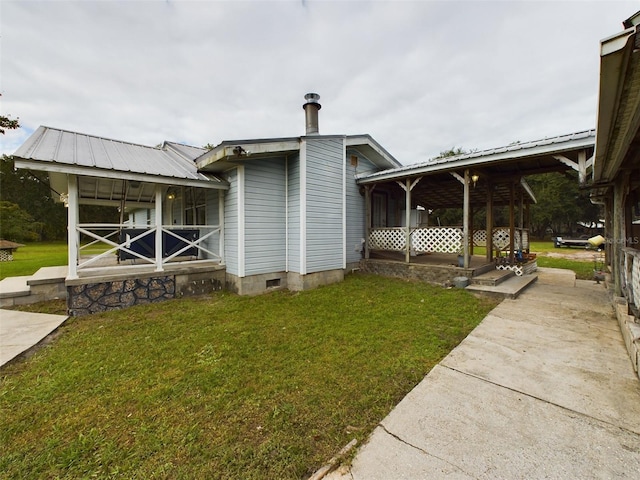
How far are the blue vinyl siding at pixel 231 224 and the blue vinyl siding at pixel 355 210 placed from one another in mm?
3726

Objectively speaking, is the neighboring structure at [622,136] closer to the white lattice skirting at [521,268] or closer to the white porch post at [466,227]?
the white lattice skirting at [521,268]

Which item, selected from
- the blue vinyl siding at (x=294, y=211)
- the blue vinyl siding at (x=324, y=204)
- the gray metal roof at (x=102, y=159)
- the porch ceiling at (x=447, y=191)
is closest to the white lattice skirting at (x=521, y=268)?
the porch ceiling at (x=447, y=191)

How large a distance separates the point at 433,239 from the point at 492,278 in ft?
5.94

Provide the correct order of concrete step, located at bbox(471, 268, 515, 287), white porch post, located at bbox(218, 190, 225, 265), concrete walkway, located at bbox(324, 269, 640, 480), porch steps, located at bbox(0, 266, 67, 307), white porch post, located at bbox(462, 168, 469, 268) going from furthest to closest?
white porch post, located at bbox(218, 190, 225, 265) → white porch post, located at bbox(462, 168, 469, 268) → concrete step, located at bbox(471, 268, 515, 287) → porch steps, located at bbox(0, 266, 67, 307) → concrete walkway, located at bbox(324, 269, 640, 480)

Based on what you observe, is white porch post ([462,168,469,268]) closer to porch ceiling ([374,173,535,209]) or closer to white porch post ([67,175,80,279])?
porch ceiling ([374,173,535,209])

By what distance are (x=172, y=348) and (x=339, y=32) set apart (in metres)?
10.0

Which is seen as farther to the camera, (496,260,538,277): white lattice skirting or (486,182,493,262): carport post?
(486,182,493,262): carport post

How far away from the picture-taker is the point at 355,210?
909 cm

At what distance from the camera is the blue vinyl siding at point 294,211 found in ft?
23.6

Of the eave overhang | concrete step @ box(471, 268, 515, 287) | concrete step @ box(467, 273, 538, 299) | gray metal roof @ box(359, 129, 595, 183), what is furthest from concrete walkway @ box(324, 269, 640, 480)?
gray metal roof @ box(359, 129, 595, 183)

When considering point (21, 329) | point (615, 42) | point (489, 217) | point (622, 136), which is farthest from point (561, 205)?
point (21, 329)

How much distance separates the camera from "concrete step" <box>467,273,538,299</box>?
19.3 ft

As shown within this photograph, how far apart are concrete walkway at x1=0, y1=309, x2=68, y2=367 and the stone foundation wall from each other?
0.35 meters

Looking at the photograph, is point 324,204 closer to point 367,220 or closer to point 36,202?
point 367,220
